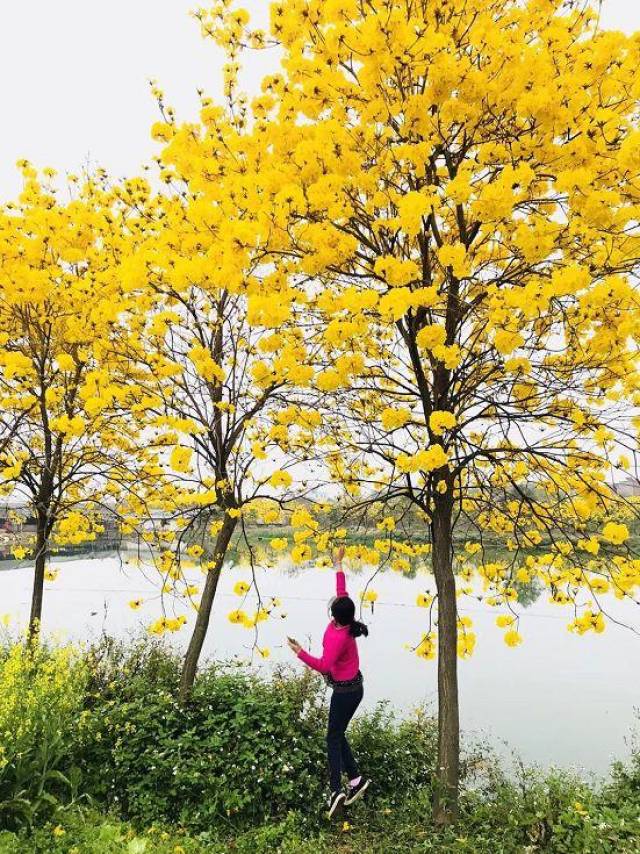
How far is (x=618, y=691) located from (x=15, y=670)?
7.00m

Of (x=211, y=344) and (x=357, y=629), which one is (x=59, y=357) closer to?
(x=211, y=344)

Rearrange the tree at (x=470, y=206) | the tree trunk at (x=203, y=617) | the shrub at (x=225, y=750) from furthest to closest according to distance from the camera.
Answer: the tree trunk at (x=203, y=617) → the shrub at (x=225, y=750) → the tree at (x=470, y=206)

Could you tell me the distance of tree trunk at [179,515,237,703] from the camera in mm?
5582

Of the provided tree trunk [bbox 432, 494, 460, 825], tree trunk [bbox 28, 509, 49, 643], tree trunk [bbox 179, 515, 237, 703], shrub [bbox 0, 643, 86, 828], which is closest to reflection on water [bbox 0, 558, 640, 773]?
tree trunk [bbox 28, 509, 49, 643]

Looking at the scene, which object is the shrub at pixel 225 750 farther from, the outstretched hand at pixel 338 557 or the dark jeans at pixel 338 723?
the outstretched hand at pixel 338 557

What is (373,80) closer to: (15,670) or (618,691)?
(15,670)

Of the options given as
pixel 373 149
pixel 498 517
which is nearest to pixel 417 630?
pixel 498 517

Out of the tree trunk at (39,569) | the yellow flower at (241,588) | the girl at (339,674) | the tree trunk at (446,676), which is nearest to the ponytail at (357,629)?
the girl at (339,674)

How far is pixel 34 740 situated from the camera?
410 cm

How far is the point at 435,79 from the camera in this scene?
3.36 metres

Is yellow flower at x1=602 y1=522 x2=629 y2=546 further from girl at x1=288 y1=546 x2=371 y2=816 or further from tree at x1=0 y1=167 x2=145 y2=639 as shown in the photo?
tree at x1=0 y1=167 x2=145 y2=639

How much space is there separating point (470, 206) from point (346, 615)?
3084 mm

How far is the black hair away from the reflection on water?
882 mm

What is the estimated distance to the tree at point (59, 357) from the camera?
17.8 ft
